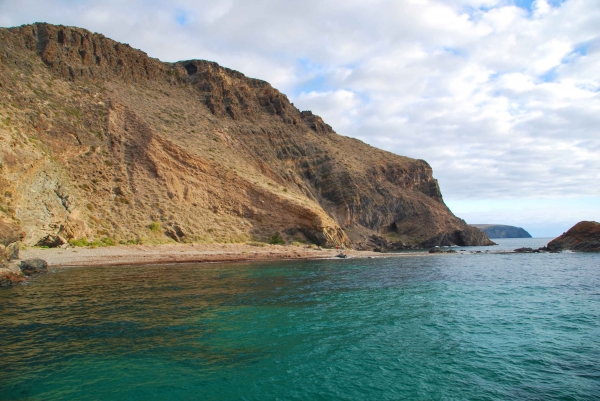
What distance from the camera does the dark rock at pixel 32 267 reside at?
2538 cm

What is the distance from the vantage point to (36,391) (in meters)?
8.38

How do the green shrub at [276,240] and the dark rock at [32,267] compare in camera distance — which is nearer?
the dark rock at [32,267]

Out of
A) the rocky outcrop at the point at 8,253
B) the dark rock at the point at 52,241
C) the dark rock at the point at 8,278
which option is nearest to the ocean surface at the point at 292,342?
the dark rock at the point at 8,278

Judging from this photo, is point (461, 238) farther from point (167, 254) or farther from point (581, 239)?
point (167, 254)

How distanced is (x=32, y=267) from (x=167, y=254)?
13027mm

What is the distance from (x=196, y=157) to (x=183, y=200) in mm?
8268

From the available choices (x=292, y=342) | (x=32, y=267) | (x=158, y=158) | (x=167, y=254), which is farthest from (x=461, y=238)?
(x=292, y=342)

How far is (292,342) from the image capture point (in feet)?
40.9

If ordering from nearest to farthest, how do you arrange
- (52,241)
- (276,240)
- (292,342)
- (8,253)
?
(292,342)
(8,253)
(52,241)
(276,240)

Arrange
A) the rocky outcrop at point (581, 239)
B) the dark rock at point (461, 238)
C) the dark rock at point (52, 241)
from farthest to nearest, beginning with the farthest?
the dark rock at point (461, 238), the rocky outcrop at point (581, 239), the dark rock at point (52, 241)

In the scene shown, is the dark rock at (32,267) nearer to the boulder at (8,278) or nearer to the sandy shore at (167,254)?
the sandy shore at (167,254)

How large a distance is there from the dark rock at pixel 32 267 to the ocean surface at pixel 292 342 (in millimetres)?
4355

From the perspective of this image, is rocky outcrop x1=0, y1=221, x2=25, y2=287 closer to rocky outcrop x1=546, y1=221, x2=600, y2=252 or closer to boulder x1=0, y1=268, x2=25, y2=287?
boulder x1=0, y1=268, x2=25, y2=287

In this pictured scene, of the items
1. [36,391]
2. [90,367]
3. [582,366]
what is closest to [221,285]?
[90,367]
